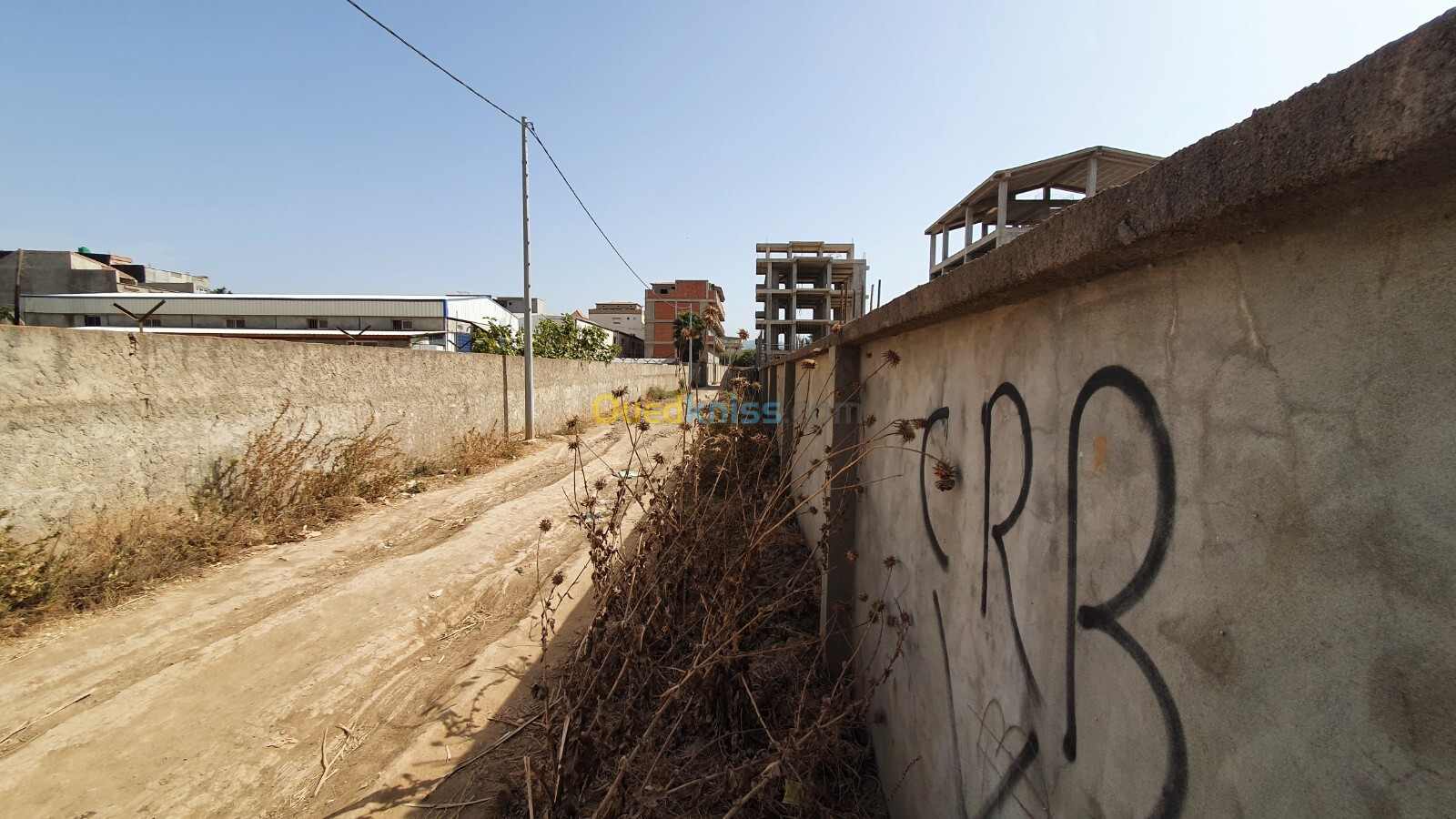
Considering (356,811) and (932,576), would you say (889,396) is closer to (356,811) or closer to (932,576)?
(932,576)

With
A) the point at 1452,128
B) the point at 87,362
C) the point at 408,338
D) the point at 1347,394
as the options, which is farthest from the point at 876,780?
the point at 408,338

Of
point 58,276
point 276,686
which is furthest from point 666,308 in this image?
point 276,686

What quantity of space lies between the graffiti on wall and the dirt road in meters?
2.18

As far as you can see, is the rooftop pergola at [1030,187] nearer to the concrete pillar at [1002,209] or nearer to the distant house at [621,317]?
the concrete pillar at [1002,209]

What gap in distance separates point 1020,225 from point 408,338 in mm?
16339

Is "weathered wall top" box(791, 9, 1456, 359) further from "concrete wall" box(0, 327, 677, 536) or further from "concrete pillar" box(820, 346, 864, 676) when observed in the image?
"concrete wall" box(0, 327, 677, 536)

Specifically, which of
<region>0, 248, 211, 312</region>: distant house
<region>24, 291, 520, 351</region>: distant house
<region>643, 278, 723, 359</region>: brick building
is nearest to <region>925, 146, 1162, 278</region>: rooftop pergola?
<region>24, 291, 520, 351</region>: distant house

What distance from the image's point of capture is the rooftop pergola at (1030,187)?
25.7 feet

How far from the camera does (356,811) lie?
7.09 ft

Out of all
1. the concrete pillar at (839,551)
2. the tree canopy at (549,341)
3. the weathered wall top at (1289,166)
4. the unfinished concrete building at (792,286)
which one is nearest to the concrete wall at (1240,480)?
the weathered wall top at (1289,166)

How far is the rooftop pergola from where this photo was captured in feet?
25.7

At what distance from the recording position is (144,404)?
4.38 m

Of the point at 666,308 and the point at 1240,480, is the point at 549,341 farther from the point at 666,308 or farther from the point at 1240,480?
the point at 666,308

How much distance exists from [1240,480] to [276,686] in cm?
378
